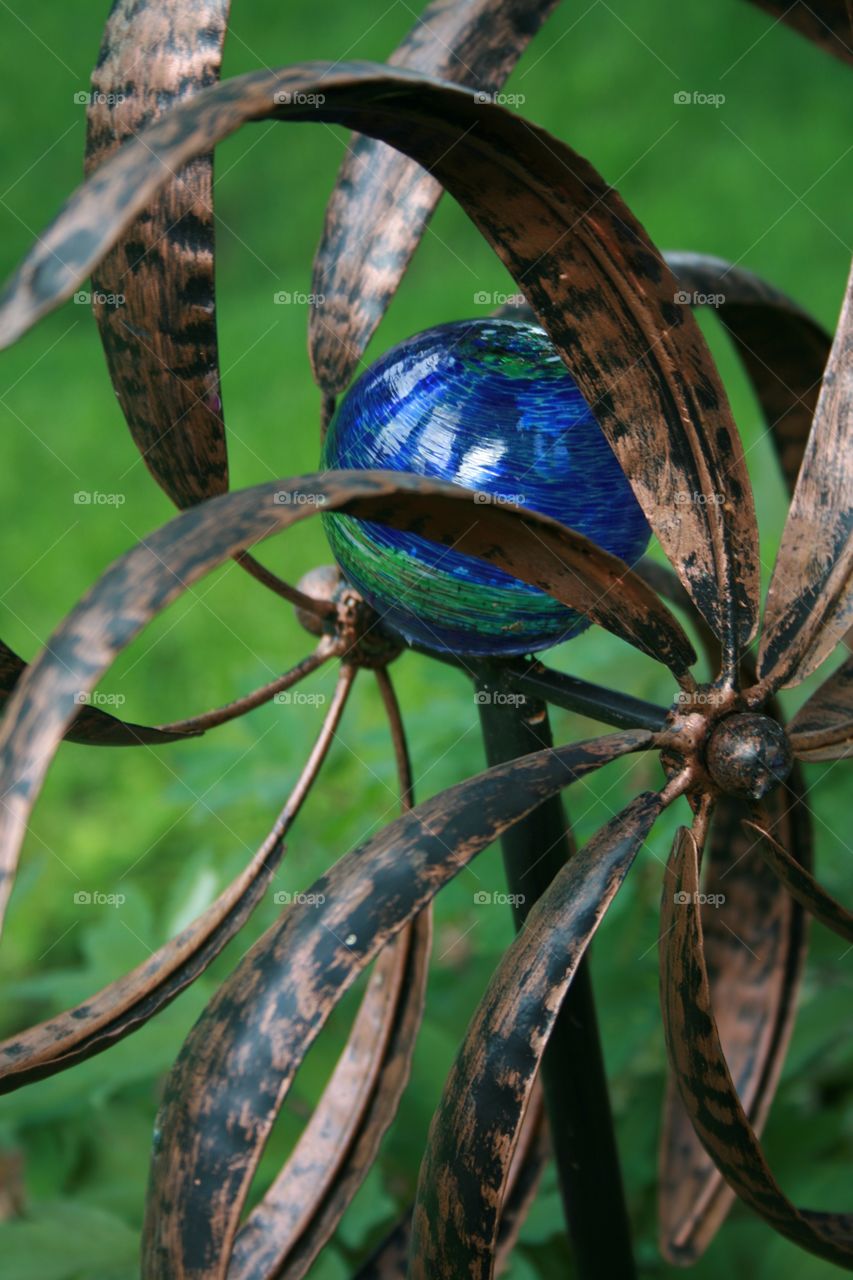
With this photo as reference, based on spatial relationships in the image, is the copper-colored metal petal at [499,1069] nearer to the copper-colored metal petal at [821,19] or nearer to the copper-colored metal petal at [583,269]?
the copper-colored metal petal at [583,269]

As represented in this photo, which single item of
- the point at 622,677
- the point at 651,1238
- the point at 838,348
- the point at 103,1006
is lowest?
the point at 651,1238

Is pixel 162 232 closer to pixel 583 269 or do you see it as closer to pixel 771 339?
pixel 583 269

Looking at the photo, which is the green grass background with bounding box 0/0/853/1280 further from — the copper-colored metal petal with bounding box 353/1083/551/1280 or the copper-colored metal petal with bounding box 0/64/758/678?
the copper-colored metal petal with bounding box 0/64/758/678

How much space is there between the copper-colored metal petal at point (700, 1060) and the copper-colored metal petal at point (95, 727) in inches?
8.9

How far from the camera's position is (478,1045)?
49cm

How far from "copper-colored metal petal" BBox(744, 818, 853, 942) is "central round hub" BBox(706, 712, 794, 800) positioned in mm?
24

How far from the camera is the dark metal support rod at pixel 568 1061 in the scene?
65cm

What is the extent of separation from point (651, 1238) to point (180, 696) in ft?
3.69

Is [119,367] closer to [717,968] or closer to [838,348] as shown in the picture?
[838,348]

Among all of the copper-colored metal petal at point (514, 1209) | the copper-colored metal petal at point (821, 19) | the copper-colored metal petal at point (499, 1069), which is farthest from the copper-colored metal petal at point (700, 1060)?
the copper-colored metal petal at point (821, 19)

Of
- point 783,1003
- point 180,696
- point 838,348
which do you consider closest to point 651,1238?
point 783,1003

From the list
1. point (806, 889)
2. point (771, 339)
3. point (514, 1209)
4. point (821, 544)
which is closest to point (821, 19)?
point (771, 339)

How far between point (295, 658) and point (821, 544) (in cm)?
142

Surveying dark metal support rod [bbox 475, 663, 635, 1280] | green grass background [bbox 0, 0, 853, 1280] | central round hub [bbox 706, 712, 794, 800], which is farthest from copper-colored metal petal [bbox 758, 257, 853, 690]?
green grass background [bbox 0, 0, 853, 1280]
